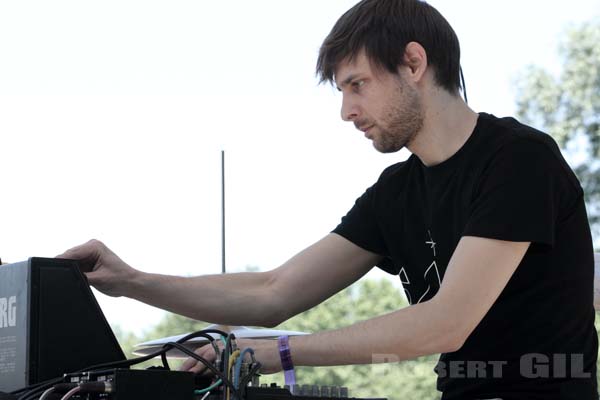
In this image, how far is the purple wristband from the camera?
1.81 metres

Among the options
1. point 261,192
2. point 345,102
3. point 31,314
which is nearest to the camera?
point 31,314

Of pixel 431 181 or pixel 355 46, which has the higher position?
pixel 355 46

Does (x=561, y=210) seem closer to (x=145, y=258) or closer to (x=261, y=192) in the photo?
(x=145, y=258)

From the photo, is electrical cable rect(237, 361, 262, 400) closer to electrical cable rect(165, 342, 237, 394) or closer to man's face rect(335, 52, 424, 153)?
electrical cable rect(165, 342, 237, 394)

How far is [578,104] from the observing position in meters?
19.7

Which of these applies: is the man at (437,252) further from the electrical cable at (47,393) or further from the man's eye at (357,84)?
the electrical cable at (47,393)

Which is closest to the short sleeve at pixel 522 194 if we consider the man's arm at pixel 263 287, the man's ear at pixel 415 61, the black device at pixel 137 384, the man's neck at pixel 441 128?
the man's neck at pixel 441 128

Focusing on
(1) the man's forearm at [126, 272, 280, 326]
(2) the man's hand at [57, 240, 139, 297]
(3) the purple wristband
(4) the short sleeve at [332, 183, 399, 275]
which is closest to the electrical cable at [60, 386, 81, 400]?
(3) the purple wristband

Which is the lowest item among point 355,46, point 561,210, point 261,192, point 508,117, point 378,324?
point 378,324

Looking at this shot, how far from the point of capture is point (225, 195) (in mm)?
3691

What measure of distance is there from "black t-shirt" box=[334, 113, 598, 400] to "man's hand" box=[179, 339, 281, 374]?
1.59ft

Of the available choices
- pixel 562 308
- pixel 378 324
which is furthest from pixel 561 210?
pixel 378 324

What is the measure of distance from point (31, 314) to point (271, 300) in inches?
32.4

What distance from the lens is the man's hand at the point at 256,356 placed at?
1.76 metres
